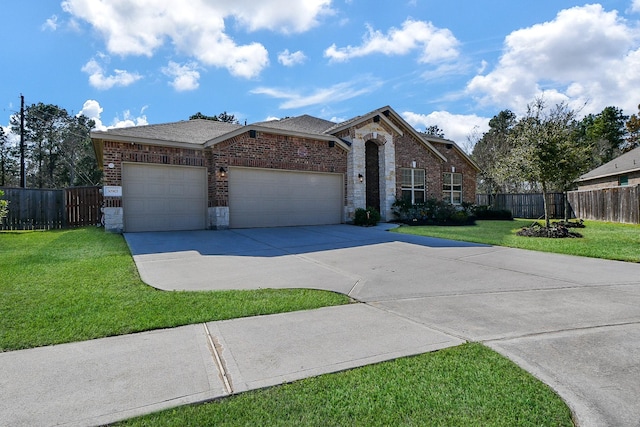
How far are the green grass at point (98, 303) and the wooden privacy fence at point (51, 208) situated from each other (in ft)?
31.4

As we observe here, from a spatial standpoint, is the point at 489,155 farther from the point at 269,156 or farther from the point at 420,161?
the point at 269,156

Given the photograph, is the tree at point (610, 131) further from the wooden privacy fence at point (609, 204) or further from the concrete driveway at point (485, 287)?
the concrete driveway at point (485, 287)

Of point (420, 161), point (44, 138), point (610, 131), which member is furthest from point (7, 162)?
point (610, 131)

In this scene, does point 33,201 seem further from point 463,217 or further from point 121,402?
point 463,217

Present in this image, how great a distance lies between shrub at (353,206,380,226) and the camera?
14852 millimetres

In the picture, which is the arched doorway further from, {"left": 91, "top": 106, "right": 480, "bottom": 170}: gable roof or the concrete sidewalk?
the concrete sidewalk

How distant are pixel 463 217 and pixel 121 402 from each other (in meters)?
16.9

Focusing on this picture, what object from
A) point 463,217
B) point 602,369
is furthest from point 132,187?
point 463,217

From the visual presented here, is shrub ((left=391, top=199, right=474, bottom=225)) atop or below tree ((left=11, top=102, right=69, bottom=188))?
below

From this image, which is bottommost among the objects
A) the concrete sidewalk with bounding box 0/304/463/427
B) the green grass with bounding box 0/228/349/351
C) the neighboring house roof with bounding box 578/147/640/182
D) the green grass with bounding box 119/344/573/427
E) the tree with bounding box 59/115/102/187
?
the green grass with bounding box 119/344/573/427

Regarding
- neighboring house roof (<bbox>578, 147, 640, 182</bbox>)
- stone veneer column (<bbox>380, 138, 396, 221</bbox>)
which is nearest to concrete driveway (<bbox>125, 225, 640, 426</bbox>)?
stone veneer column (<bbox>380, 138, 396, 221</bbox>)

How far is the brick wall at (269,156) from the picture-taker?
492 inches

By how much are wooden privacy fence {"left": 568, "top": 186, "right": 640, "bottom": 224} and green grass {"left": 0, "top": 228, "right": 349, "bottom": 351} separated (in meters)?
18.4

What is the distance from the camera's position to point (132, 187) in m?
Answer: 11.6
